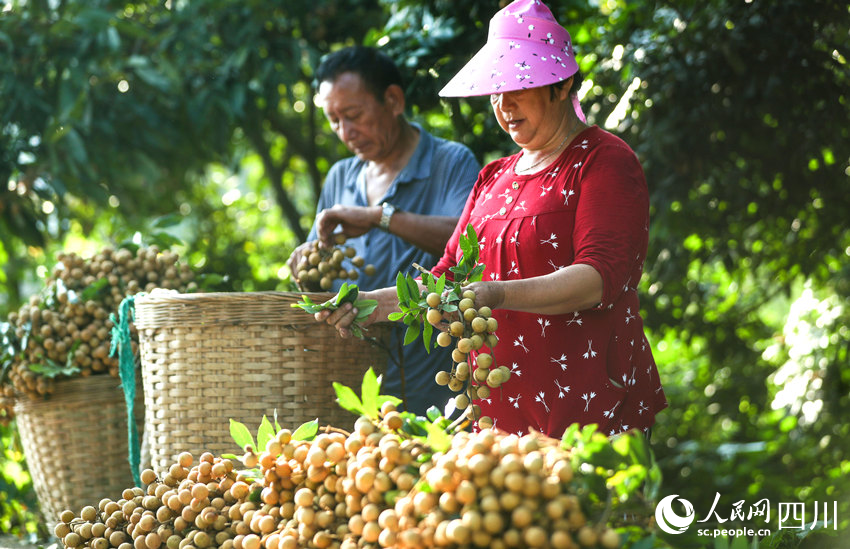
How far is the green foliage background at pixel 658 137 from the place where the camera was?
3316 mm

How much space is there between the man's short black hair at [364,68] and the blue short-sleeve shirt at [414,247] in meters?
0.20

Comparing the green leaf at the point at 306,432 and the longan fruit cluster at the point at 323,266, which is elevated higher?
the longan fruit cluster at the point at 323,266

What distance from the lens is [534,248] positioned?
177cm

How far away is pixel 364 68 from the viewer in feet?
8.54

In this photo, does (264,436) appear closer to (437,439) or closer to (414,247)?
(437,439)

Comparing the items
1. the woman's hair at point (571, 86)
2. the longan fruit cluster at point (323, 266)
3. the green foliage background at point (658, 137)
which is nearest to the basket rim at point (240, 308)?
the longan fruit cluster at point (323, 266)

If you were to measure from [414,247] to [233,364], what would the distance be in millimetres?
756

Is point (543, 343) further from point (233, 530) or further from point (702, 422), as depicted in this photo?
point (702, 422)

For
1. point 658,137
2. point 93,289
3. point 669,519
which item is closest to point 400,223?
point 93,289

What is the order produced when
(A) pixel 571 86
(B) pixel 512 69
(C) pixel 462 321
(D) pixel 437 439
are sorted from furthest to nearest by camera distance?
1. (A) pixel 571 86
2. (B) pixel 512 69
3. (C) pixel 462 321
4. (D) pixel 437 439

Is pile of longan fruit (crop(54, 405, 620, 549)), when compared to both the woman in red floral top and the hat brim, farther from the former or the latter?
the hat brim

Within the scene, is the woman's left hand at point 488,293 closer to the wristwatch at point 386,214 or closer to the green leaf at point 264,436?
the green leaf at point 264,436

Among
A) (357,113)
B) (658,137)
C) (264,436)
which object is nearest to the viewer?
(264,436)

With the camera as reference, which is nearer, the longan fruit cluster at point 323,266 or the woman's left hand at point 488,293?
the woman's left hand at point 488,293
